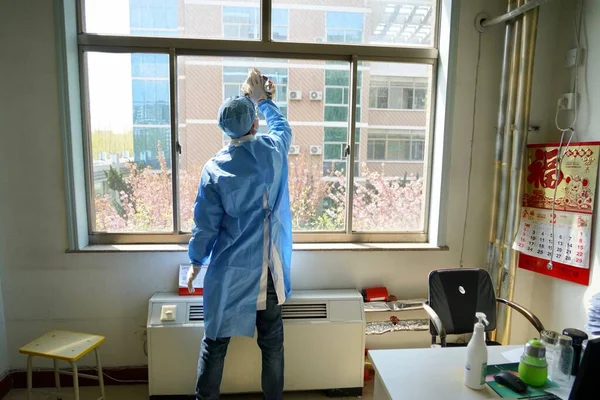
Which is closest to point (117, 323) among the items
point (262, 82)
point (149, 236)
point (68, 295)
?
point (68, 295)

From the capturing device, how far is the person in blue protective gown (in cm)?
174

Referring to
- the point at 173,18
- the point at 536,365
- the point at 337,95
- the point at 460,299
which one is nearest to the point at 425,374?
the point at 536,365

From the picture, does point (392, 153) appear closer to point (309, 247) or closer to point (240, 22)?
point (309, 247)

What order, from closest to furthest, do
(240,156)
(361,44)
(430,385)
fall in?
1. (430,385)
2. (240,156)
3. (361,44)

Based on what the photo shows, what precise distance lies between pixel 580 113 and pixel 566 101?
4.1 inches

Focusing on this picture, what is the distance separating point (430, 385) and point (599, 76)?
70.4 inches

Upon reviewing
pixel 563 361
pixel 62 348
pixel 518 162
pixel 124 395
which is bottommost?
pixel 124 395

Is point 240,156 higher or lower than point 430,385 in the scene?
higher

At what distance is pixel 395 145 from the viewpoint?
7.86 ft

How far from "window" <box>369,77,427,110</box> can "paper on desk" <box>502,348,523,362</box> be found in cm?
151

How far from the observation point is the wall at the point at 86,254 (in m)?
2.04

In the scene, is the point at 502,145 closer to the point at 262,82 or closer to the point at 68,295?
the point at 262,82

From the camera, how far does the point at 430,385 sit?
118 centimetres

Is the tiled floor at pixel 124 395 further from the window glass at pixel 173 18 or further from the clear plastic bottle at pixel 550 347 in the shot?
the window glass at pixel 173 18
